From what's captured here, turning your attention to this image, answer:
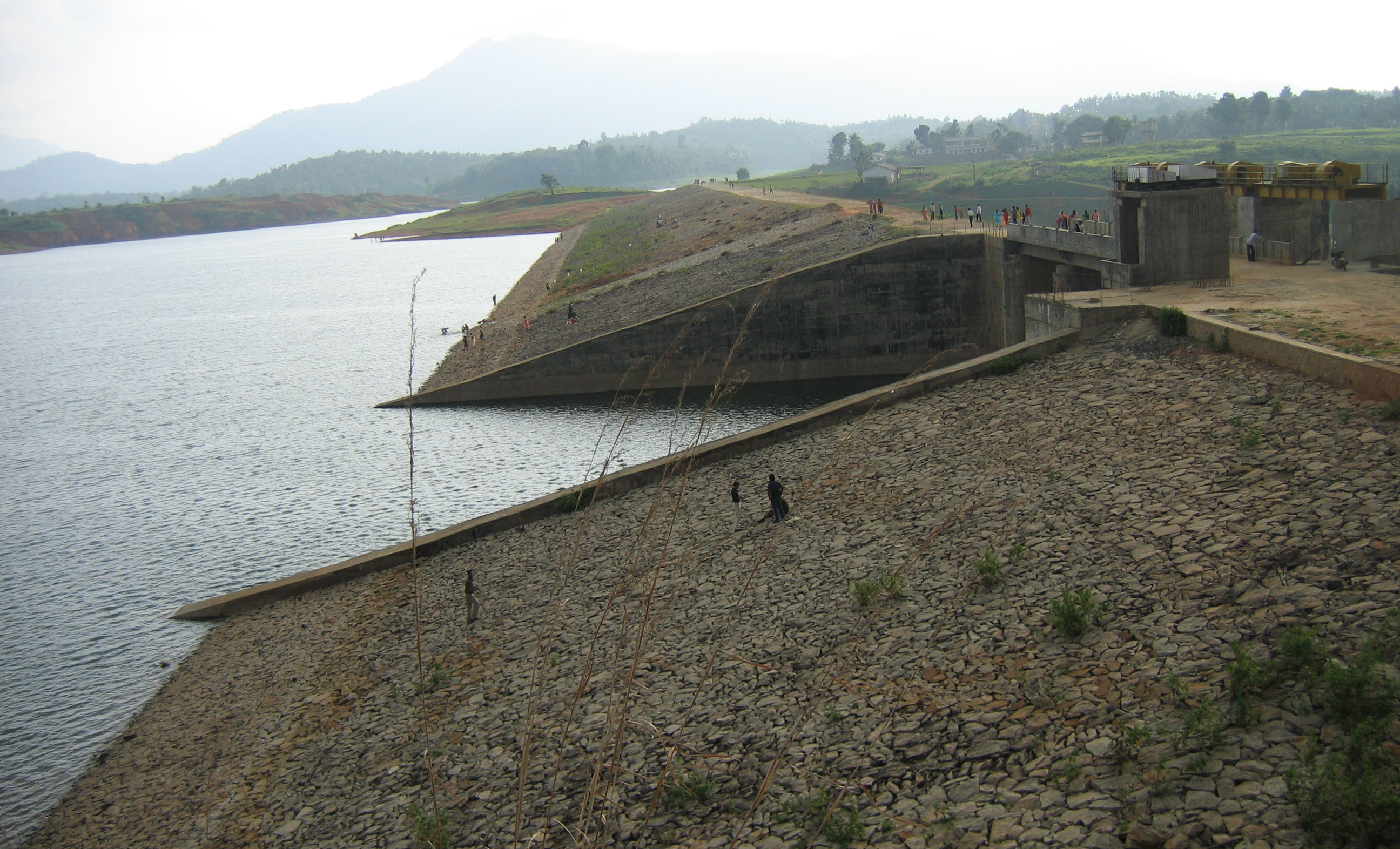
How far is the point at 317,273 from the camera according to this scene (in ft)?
368

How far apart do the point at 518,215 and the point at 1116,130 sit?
102 meters

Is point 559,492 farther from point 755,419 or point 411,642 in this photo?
point 755,419

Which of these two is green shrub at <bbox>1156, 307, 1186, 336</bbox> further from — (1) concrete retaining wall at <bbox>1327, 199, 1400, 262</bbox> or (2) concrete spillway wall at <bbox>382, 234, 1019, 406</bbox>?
(2) concrete spillway wall at <bbox>382, 234, 1019, 406</bbox>

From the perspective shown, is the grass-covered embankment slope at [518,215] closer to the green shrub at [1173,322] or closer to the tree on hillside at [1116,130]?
the tree on hillside at [1116,130]

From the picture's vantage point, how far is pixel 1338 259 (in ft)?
101

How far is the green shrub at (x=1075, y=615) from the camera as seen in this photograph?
1377 centimetres

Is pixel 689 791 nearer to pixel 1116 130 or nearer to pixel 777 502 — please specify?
pixel 777 502

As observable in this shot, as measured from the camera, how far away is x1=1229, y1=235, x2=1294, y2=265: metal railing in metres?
33.1

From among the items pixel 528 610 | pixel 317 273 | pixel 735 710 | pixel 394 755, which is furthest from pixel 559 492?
pixel 317 273

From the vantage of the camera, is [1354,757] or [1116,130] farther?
[1116,130]

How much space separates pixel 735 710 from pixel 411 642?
8458mm

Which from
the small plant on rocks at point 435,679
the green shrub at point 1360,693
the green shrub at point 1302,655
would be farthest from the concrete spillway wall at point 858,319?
the green shrub at point 1360,693

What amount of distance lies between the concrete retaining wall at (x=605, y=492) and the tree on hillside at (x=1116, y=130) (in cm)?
15784

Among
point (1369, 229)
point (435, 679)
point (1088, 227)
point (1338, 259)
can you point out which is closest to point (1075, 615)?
point (435, 679)
